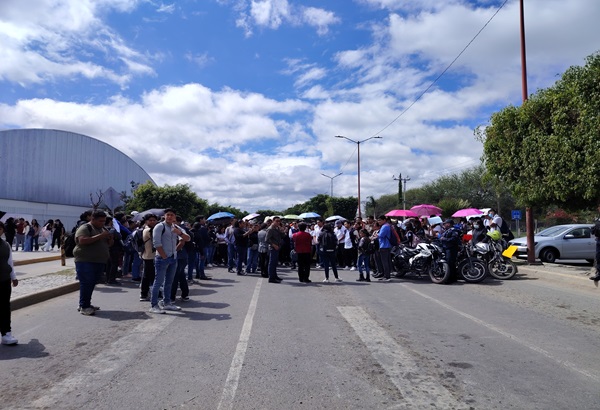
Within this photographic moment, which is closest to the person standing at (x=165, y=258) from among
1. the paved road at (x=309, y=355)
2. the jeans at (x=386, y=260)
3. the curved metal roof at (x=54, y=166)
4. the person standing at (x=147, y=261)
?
the paved road at (x=309, y=355)

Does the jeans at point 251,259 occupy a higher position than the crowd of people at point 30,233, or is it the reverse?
the crowd of people at point 30,233

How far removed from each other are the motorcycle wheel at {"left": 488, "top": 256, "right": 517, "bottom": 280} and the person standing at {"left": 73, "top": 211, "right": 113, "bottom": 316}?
10.4 metres

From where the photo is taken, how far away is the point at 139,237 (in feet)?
34.7

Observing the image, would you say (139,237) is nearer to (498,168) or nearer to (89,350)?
(89,350)

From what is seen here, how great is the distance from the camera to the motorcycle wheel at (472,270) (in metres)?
12.5

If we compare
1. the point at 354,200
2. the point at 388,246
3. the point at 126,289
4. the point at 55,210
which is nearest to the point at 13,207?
the point at 55,210

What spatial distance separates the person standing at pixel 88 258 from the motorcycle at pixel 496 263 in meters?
10.0

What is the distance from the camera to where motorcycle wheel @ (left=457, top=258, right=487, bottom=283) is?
12.5 metres

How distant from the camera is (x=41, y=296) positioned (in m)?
9.62

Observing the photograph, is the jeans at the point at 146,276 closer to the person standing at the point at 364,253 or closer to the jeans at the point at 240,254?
the jeans at the point at 240,254

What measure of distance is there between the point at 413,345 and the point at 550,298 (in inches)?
219

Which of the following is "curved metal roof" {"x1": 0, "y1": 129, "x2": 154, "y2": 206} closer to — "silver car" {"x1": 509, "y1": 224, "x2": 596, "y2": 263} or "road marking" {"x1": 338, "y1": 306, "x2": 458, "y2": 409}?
"silver car" {"x1": 509, "y1": 224, "x2": 596, "y2": 263}

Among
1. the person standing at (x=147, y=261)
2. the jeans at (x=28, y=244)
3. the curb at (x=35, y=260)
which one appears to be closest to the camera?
the person standing at (x=147, y=261)

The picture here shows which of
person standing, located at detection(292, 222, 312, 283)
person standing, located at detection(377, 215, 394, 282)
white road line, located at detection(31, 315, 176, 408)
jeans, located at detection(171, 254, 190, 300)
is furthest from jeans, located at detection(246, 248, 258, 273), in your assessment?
white road line, located at detection(31, 315, 176, 408)
